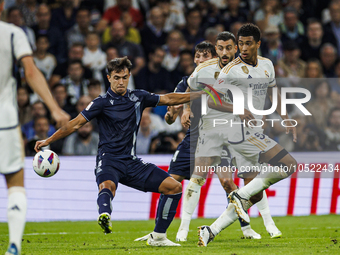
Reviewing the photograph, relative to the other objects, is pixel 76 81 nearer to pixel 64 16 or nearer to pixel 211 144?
pixel 64 16

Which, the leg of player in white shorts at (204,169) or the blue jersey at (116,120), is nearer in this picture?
the blue jersey at (116,120)

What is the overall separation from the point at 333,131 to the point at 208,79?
5561 millimetres

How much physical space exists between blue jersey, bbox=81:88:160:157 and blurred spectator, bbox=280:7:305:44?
9044 millimetres

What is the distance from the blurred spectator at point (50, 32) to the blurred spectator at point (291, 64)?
568 cm

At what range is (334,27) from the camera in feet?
48.0

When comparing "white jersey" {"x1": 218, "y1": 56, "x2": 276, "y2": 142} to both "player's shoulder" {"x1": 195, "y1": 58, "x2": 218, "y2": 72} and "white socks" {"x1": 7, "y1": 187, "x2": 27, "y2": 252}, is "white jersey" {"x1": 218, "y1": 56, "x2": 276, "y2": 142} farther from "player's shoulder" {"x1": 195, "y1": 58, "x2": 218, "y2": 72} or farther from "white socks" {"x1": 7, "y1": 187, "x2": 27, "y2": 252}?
"white socks" {"x1": 7, "y1": 187, "x2": 27, "y2": 252}

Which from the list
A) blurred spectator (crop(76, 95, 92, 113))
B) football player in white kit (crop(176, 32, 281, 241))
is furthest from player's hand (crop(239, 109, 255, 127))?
blurred spectator (crop(76, 95, 92, 113))

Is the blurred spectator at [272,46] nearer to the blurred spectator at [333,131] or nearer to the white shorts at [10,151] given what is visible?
the blurred spectator at [333,131]

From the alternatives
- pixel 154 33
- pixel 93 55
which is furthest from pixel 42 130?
pixel 154 33

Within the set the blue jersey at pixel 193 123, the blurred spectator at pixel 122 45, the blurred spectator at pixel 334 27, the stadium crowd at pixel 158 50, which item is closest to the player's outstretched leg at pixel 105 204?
the blue jersey at pixel 193 123

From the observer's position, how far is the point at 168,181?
6.20 meters

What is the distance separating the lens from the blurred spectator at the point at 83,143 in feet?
35.8

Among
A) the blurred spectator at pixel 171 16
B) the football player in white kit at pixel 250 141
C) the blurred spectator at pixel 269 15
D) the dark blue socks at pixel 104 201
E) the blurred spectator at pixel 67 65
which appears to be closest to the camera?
the dark blue socks at pixel 104 201

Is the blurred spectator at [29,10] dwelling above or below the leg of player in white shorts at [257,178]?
above
